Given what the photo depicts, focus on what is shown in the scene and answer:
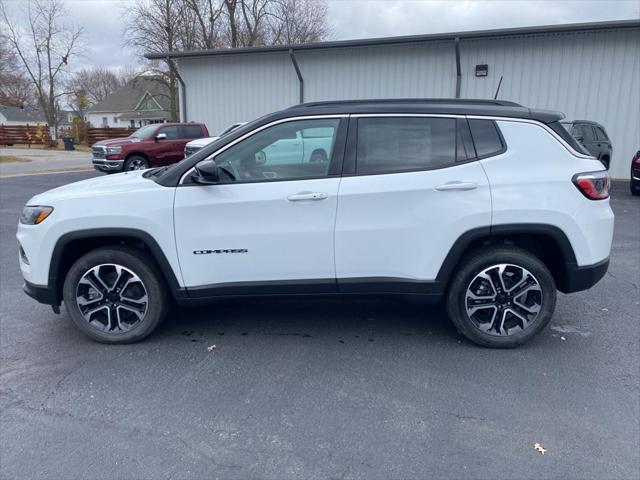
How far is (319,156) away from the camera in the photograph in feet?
11.8

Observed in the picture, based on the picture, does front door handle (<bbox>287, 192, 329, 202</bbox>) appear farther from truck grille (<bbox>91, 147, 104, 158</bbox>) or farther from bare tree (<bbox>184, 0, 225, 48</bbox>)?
bare tree (<bbox>184, 0, 225, 48</bbox>)

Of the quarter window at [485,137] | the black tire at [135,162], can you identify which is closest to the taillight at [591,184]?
the quarter window at [485,137]

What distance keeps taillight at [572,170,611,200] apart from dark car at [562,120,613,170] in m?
10.7

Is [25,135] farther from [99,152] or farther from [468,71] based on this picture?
[468,71]

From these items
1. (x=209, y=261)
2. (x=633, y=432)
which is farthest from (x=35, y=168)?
(x=633, y=432)

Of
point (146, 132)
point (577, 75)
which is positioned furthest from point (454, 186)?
point (146, 132)

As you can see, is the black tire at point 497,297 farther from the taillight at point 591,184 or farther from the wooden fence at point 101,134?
the wooden fence at point 101,134

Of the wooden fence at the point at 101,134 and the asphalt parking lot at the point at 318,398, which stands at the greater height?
the wooden fence at the point at 101,134

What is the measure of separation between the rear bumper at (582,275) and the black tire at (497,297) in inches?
5.1

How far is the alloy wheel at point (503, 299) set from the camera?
3.61 m

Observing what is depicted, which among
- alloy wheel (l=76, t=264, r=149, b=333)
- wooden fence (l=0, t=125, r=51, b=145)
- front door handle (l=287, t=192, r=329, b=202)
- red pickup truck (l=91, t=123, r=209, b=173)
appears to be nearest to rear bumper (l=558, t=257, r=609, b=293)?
front door handle (l=287, t=192, r=329, b=202)

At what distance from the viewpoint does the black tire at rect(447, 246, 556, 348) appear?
3.58 meters

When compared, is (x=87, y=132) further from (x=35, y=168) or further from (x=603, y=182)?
(x=603, y=182)

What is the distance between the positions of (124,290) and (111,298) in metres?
0.12
